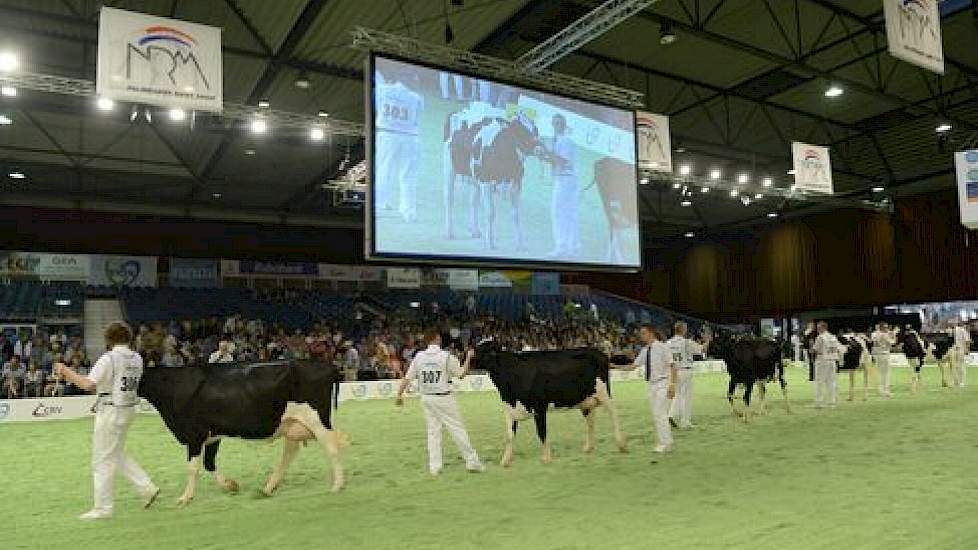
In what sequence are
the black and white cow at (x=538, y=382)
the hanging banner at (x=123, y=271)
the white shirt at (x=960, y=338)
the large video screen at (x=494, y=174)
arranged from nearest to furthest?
the black and white cow at (x=538, y=382) → the large video screen at (x=494, y=174) → the white shirt at (x=960, y=338) → the hanging banner at (x=123, y=271)

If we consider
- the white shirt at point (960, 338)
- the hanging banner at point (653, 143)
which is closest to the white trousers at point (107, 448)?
the hanging banner at point (653, 143)

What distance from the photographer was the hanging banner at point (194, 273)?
27.0 metres

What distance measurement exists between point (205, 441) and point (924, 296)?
30.5 meters

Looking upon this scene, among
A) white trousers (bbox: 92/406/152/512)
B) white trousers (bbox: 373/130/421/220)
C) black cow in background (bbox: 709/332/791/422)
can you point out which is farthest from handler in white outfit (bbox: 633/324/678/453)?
white trousers (bbox: 92/406/152/512)

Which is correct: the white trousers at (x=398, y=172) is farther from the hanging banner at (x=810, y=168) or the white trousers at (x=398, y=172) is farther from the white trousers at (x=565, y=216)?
the hanging banner at (x=810, y=168)

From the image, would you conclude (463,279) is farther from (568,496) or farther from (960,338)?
(568,496)

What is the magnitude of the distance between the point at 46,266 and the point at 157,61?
18.4 m

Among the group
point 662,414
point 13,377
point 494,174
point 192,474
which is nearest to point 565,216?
point 494,174

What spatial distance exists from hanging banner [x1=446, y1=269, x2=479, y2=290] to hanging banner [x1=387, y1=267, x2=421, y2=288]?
1.91 meters

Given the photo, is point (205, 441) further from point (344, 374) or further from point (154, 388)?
point (344, 374)

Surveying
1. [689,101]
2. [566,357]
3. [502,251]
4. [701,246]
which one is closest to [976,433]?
[566,357]

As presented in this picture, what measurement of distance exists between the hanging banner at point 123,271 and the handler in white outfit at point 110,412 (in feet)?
70.2

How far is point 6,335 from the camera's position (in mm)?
20641

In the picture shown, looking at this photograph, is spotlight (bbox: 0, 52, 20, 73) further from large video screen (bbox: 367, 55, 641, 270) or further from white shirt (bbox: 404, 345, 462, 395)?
white shirt (bbox: 404, 345, 462, 395)
